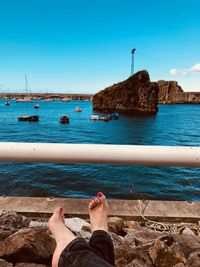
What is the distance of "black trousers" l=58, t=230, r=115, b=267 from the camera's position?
1249 mm

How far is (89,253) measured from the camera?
4.35 ft

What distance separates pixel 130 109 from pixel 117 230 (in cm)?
9180

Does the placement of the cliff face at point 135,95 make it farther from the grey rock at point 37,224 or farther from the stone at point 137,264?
the stone at point 137,264

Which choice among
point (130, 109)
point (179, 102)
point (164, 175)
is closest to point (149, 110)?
point (130, 109)

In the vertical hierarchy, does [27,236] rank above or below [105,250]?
below

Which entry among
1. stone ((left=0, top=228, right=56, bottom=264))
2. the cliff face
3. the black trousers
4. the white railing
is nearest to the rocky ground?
stone ((left=0, top=228, right=56, bottom=264))

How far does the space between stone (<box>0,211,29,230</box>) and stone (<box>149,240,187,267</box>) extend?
1.28 metres

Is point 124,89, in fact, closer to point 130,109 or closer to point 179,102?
point 130,109

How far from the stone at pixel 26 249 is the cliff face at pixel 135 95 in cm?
8811

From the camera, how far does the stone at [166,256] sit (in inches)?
74.0

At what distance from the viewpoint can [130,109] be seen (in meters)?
92.8

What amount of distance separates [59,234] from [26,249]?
384 mm

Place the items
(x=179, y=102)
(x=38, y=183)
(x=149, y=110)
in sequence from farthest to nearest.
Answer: (x=179, y=102) < (x=149, y=110) < (x=38, y=183)

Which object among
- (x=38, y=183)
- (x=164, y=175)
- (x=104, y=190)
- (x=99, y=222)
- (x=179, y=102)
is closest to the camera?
(x=99, y=222)
